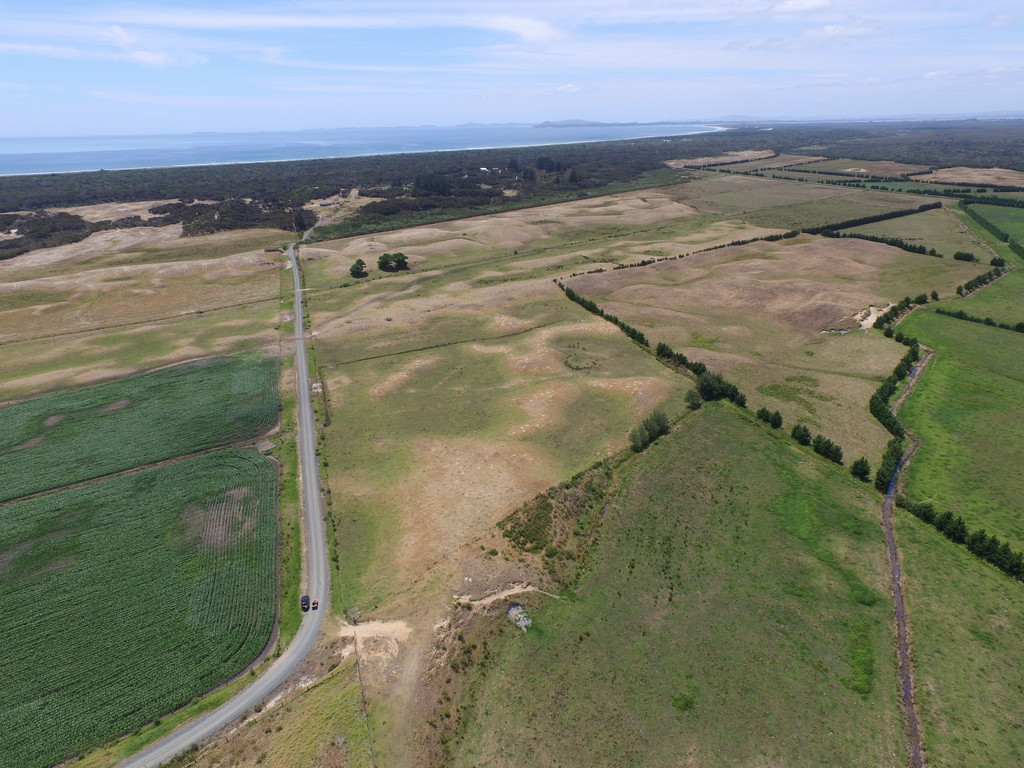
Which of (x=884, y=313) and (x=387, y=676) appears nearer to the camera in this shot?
(x=387, y=676)

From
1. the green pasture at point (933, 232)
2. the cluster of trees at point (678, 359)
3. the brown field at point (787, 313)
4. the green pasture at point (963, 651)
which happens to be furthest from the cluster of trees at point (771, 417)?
the green pasture at point (933, 232)

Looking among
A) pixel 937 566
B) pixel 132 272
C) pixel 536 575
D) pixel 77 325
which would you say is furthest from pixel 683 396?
pixel 132 272

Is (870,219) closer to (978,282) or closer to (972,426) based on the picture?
(978,282)

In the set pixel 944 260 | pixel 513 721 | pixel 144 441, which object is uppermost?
pixel 944 260

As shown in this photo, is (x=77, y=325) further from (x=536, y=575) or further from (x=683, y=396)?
(x=683, y=396)

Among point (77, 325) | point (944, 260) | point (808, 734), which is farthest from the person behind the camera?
point (944, 260)

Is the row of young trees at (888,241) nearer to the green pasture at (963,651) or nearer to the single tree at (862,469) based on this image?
the single tree at (862,469)
